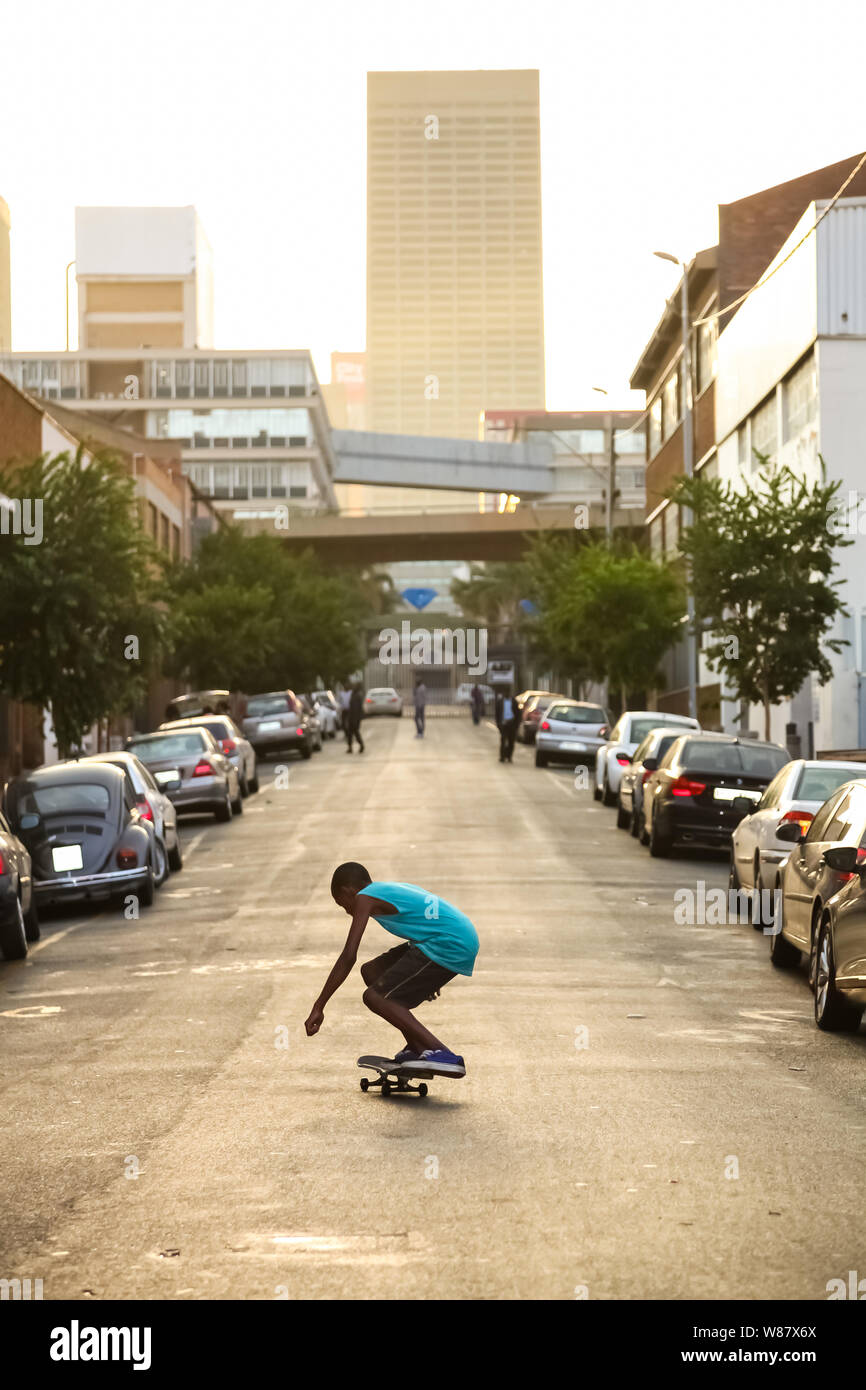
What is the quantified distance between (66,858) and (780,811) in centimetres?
733

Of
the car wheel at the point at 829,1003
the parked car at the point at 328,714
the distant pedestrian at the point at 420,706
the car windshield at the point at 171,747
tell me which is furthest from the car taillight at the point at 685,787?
the parked car at the point at 328,714

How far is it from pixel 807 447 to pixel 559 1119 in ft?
97.3

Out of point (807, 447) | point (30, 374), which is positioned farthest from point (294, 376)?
point (807, 447)

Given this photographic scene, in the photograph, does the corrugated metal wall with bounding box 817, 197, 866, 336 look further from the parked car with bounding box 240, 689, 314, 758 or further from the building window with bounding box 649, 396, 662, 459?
the building window with bounding box 649, 396, 662, 459

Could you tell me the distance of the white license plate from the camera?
64.8ft

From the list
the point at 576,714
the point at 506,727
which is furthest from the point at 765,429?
the point at 506,727

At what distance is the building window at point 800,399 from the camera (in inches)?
1431

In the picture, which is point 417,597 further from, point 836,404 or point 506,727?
point 836,404

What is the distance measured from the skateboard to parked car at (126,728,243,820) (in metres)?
20.5

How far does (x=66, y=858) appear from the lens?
1978 centimetres

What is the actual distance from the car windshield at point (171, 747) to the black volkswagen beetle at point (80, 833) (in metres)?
9.86

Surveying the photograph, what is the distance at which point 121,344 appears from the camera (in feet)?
438

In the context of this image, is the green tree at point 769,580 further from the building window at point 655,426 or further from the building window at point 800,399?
the building window at point 655,426
